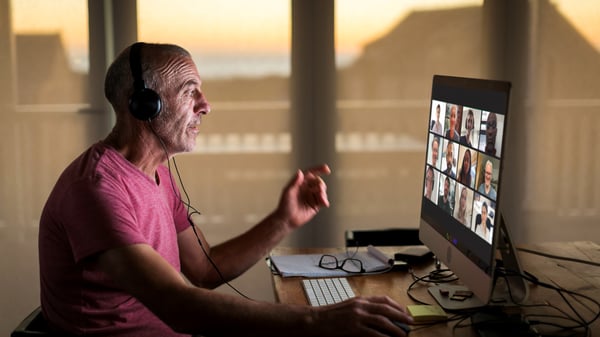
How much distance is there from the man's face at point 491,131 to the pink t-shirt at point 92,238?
29.9 inches

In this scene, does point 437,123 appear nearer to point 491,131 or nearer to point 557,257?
point 491,131

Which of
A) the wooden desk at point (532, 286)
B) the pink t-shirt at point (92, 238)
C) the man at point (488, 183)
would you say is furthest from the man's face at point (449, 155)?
the pink t-shirt at point (92, 238)

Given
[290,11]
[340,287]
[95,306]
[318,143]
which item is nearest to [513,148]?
[318,143]

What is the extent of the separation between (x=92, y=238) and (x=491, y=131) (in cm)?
87

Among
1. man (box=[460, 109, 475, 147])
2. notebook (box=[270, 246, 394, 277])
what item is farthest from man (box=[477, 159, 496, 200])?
notebook (box=[270, 246, 394, 277])

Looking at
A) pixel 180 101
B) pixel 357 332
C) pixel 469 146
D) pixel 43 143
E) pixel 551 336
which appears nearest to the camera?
pixel 357 332

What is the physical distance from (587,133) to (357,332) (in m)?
2.67

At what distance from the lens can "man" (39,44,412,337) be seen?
5.24 feet

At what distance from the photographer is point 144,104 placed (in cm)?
187

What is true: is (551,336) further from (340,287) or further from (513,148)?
(513,148)

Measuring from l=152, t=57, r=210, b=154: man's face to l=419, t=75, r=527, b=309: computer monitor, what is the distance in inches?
24.5

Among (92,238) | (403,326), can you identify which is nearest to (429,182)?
(403,326)

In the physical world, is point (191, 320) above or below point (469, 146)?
below

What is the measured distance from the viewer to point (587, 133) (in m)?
3.84
